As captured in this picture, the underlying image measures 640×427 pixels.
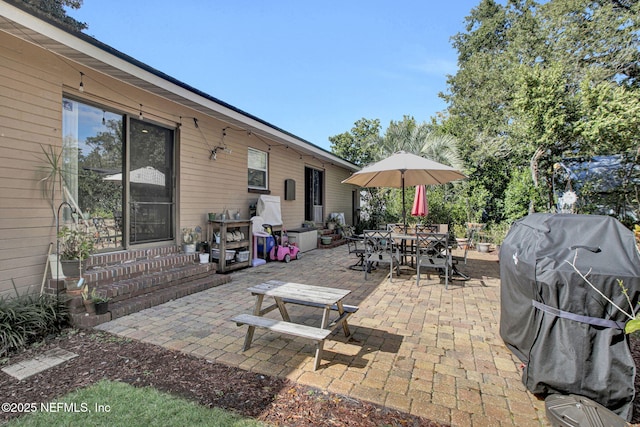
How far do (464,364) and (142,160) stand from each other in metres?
5.51

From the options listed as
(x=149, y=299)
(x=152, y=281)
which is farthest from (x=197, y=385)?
(x=152, y=281)

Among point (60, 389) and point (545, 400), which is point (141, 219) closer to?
point (60, 389)

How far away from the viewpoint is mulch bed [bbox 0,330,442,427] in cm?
208

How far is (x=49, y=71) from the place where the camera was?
387 centimetres

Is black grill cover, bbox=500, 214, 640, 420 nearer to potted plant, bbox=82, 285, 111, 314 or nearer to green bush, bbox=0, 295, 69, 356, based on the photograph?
potted plant, bbox=82, 285, 111, 314

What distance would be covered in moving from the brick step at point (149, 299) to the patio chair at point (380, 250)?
2.73 metres

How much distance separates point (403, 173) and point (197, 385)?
18.2 ft

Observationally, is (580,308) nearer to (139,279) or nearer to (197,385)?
(197,385)

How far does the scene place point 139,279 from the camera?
4.50 m

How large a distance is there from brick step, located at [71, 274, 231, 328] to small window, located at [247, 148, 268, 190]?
3.36 m

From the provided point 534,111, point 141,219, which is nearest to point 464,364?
point 141,219

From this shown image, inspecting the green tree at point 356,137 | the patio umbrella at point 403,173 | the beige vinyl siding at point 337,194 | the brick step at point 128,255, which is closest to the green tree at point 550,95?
the patio umbrella at point 403,173

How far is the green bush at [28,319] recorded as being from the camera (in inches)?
118

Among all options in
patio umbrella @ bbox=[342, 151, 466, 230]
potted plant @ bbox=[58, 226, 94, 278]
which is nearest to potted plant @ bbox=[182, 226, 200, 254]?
potted plant @ bbox=[58, 226, 94, 278]
